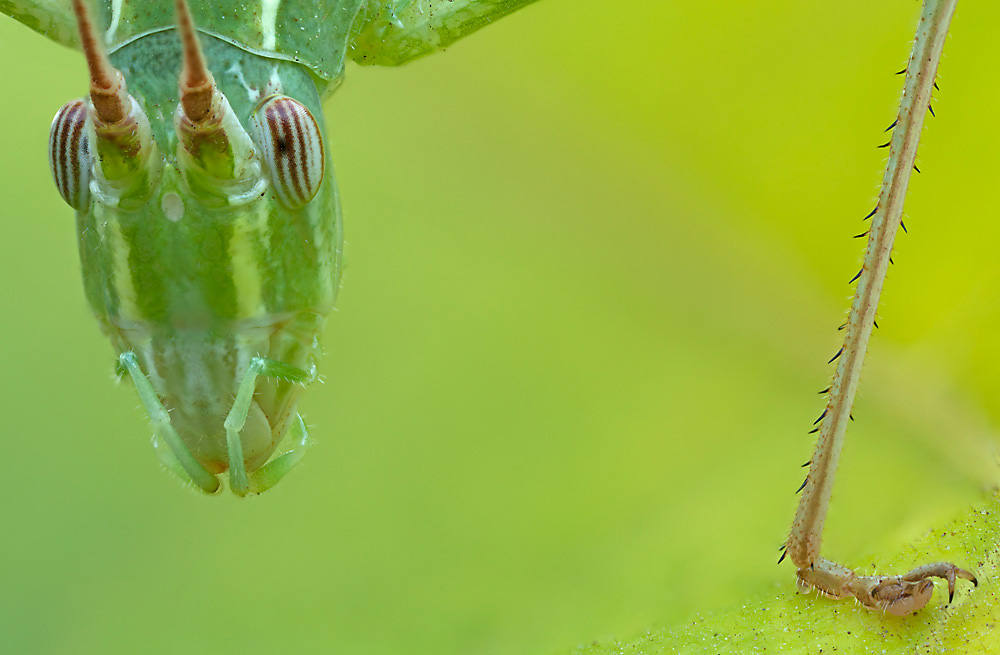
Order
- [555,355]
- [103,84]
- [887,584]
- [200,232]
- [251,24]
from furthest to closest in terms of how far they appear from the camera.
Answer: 1. [555,355]
2. [887,584]
3. [251,24]
4. [200,232]
5. [103,84]

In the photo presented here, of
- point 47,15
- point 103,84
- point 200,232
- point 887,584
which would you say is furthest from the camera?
point 47,15

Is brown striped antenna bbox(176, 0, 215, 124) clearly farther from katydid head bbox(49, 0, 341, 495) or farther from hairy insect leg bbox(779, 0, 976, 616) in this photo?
hairy insect leg bbox(779, 0, 976, 616)

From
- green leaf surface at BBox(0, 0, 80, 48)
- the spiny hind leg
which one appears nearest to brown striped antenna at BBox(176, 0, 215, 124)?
the spiny hind leg

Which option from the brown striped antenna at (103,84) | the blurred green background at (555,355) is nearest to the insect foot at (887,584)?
the blurred green background at (555,355)

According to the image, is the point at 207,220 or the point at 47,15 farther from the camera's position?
the point at 47,15

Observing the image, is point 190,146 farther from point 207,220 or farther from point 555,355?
point 555,355

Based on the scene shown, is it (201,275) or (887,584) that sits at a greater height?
(201,275)

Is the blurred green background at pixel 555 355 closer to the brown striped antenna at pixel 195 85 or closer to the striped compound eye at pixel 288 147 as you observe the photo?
the striped compound eye at pixel 288 147

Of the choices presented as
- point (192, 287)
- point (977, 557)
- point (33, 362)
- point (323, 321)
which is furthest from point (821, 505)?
point (33, 362)

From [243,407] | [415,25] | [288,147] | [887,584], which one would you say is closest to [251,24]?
[288,147]
